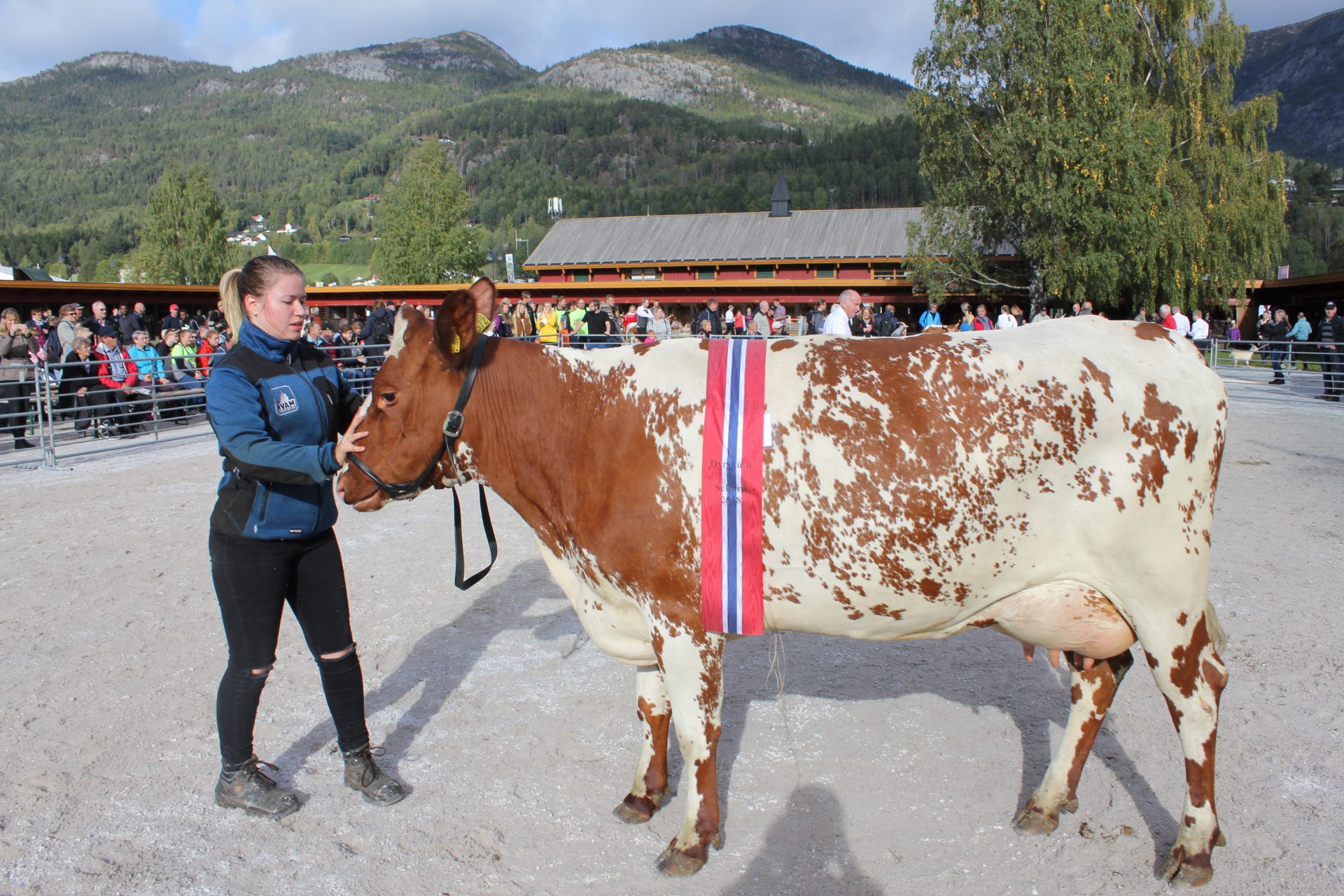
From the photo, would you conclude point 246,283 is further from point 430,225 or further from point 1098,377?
point 430,225

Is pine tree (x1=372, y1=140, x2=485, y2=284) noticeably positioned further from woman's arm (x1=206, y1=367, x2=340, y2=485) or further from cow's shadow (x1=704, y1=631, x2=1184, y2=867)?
woman's arm (x1=206, y1=367, x2=340, y2=485)

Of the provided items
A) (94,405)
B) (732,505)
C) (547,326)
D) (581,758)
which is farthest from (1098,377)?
(547,326)

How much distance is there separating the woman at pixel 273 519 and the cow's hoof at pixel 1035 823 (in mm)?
2529

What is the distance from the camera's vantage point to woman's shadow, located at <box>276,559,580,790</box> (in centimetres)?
418

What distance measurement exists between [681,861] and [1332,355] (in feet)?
65.3

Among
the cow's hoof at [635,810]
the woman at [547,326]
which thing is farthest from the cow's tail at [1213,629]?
the woman at [547,326]

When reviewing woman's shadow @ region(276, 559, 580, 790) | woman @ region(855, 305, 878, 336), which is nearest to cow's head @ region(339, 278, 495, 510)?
woman's shadow @ region(276, 559, 580, 790)

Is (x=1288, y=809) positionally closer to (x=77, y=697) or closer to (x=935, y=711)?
(x=935, y=711)

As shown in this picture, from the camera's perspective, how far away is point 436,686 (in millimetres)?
4816

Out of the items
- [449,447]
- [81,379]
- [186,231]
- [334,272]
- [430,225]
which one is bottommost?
[81,379]

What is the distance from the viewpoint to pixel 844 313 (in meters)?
12.1

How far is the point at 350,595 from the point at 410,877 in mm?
3515

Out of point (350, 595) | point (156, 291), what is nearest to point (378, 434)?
point (350, 595)

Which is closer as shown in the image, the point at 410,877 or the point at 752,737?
the point at 410,877
